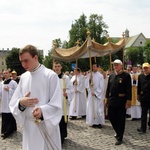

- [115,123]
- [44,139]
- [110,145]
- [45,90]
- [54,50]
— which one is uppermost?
[54,50]

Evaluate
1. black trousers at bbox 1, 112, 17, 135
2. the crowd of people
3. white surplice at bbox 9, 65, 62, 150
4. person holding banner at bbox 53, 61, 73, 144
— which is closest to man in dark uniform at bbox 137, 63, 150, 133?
the crowd of people

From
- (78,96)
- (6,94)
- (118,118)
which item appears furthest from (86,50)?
(118,118)

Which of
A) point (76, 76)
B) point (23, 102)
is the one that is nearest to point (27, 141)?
point (23, 102)

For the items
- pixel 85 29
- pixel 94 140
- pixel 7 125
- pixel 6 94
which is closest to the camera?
pixel 94 140

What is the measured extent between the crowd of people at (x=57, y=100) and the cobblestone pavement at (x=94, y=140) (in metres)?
0.23

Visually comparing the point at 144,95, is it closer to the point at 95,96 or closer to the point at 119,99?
the point at 119,99

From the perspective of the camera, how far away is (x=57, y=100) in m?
3.57

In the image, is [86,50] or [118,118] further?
[86,50]

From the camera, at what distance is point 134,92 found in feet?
36.1

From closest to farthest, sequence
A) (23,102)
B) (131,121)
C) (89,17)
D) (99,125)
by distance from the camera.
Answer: (23,102), (99,125), (131,121), (89,17)

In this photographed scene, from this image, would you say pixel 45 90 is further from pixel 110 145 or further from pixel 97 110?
pixel 97 110

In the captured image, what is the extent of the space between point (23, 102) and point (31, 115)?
0.71 feet

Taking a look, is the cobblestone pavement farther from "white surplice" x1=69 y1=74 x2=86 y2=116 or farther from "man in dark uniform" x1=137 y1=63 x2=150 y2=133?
"white surplice" x1=69 y1=74 x2=86 y2=116

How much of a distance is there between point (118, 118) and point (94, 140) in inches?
35.7
